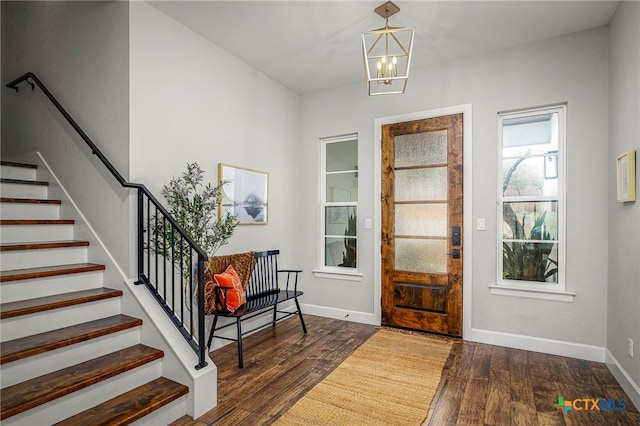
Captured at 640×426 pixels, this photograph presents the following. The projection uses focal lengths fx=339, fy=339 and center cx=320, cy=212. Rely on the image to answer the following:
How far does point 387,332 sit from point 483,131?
2341 millimetres

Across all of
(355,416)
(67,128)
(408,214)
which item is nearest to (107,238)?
(67,128)

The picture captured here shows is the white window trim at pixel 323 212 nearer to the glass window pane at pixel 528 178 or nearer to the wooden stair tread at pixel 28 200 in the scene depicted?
the glass window pane at pixel 528 178

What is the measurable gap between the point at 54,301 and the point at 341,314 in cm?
291

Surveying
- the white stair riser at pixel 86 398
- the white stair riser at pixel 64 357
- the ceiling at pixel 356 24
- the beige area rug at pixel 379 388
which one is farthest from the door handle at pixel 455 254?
the white stair riser at pixel 64 357

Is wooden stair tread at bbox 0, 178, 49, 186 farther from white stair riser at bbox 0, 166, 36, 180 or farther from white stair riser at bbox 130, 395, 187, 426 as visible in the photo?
white stair riser at bbox 130, 395, 187, 426

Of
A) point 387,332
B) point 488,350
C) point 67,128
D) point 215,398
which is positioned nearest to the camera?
point 215,398

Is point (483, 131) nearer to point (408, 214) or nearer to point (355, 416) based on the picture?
point (408, 214)

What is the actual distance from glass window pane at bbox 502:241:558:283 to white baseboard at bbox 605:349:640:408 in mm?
720

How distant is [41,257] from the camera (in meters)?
2.48

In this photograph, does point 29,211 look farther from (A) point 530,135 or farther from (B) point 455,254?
(A) point 530,135

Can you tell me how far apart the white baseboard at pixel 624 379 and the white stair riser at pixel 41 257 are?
13.5ft

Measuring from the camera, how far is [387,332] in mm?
3701

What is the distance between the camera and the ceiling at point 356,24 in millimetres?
2707

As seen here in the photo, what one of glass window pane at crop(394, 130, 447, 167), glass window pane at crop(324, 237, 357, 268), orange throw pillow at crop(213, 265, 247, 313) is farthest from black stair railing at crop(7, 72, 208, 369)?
glass window pane at crop(394, 130, 447, 167)
